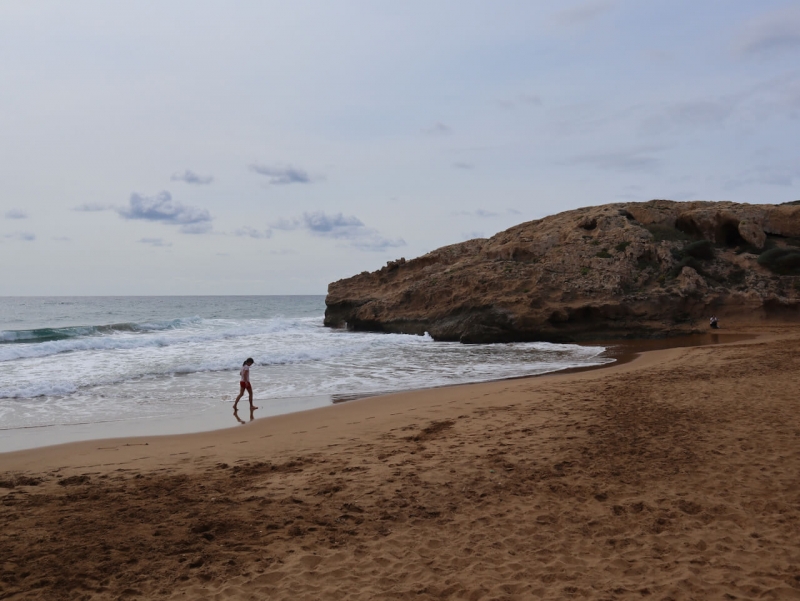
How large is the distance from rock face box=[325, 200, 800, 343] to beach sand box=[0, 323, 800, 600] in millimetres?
14610

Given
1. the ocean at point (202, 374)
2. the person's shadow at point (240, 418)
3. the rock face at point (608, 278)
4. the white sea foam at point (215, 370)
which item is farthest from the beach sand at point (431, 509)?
the rock face at point (608, 278)

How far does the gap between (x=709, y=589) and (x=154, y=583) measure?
386cm

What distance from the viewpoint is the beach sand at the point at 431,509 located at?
159 inches

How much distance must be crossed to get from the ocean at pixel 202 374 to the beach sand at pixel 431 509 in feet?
6.87

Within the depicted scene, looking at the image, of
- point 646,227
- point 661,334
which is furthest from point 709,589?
point 646,227

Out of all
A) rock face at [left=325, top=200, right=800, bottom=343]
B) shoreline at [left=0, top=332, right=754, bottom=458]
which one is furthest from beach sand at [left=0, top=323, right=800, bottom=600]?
rock face at [left=325, top=200, right=800, bottom=343]

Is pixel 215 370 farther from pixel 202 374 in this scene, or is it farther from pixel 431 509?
pixel 431 509

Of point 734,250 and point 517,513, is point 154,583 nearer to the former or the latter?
point 517,513

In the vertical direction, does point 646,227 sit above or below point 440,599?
above

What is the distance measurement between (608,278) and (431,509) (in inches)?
847

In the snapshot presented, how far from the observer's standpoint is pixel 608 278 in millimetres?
24703

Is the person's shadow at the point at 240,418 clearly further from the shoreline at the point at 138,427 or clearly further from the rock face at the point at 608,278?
the rock face at the point at 608,278

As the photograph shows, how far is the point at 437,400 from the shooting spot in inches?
436

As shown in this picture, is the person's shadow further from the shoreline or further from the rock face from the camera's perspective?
the rock face
